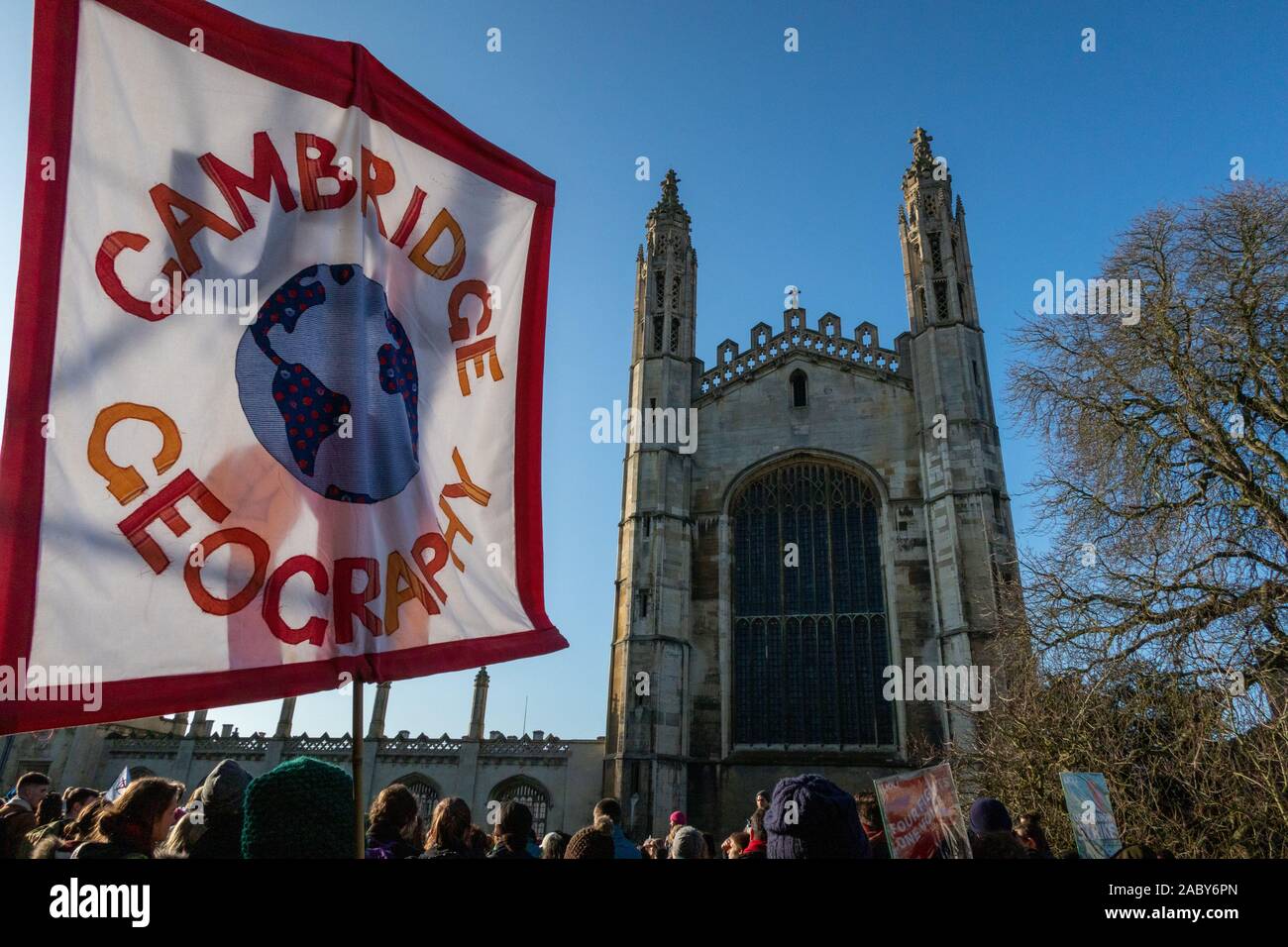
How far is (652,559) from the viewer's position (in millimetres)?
19016

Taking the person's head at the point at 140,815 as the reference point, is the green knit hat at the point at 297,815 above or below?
above

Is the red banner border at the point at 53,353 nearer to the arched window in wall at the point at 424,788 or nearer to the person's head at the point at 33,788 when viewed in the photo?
the person's head at the point at 33,788

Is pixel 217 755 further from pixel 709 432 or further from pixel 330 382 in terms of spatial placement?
pixel 330 382

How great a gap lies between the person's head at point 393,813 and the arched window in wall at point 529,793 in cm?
1734

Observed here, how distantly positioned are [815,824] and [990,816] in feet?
5.76

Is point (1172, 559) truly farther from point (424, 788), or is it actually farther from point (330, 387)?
point (424, 788)

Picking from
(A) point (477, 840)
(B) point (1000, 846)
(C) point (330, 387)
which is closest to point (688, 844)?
(A) point (477, 840)

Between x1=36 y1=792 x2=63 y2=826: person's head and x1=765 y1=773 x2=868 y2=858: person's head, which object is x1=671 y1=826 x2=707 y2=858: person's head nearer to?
x1=765 y1=773 x2=868 y2=858: person's head

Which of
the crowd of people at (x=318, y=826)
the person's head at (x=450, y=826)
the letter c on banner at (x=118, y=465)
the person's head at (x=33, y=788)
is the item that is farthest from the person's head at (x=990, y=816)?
the person's head at (x=33, y=788)

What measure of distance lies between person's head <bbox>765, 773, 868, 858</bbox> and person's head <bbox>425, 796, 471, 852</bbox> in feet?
5.15

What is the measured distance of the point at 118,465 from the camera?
243cm

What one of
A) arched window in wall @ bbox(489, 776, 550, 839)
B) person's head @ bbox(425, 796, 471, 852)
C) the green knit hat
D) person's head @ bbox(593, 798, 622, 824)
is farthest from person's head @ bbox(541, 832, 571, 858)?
arched window in wall @ bbox(489, 776, 550, 839)

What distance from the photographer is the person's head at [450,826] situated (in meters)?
3.35
